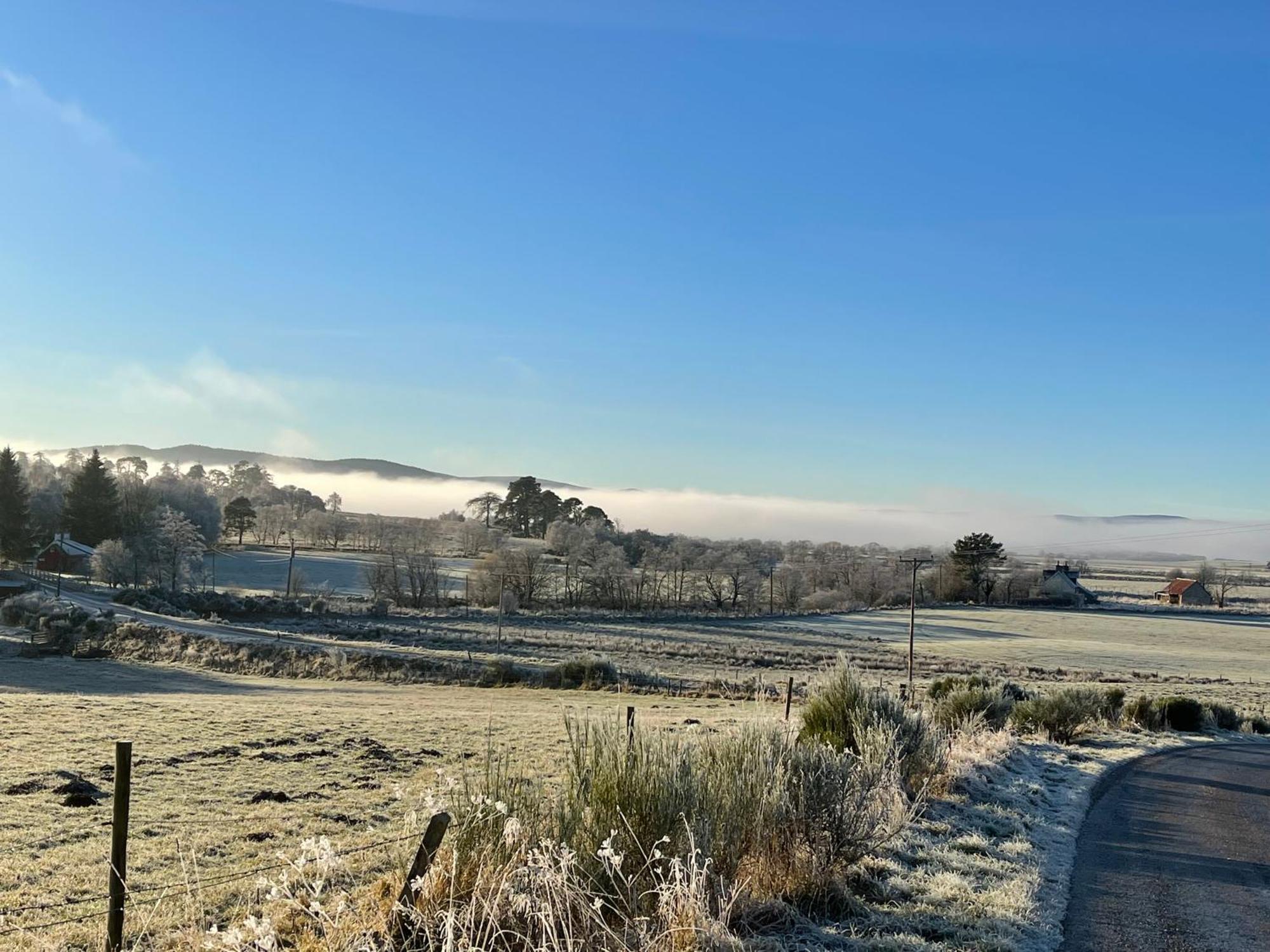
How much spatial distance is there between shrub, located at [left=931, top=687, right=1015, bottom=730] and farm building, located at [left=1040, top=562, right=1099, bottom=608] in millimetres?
86741

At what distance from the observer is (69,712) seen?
22.0 meters

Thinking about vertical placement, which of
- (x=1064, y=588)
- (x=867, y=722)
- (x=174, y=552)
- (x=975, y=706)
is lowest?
(x=975, y=706)

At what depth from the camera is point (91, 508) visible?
93250mm

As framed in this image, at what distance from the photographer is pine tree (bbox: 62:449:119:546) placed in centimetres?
9281

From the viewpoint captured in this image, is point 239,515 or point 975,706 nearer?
point 975,706

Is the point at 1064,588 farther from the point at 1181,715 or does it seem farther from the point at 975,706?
the point at 975,706

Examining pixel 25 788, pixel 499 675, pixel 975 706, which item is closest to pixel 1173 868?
pixel 975 706

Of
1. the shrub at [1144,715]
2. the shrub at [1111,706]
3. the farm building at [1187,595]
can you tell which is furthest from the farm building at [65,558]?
the farm building at [1187,595]

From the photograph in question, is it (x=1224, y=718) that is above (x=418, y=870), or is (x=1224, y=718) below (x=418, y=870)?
below

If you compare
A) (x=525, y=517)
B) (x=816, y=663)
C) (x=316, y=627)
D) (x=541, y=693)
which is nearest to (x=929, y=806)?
(x=541, y=693)

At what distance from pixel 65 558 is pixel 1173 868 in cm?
9532

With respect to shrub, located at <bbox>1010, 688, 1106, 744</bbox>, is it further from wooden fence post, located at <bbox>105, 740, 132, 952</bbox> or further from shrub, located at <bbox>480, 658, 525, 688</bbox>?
shrub, located at <bbox>480, 658, 525, 688</bbox>

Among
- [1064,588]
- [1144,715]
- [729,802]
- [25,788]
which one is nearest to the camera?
[729,802]

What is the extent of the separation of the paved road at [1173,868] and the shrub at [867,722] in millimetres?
1919
